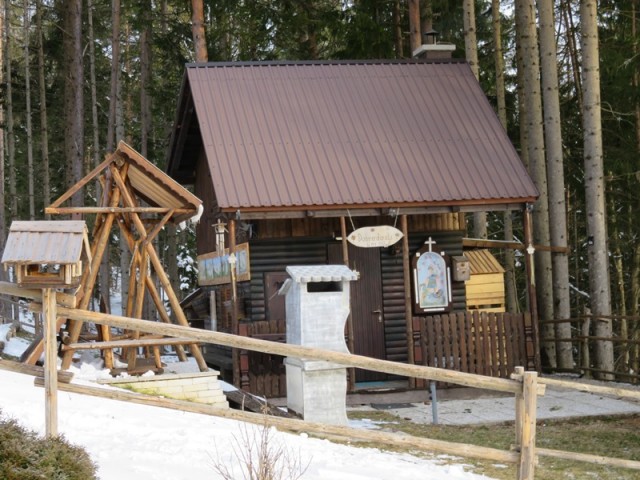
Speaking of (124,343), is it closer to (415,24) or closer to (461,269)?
(461,269)

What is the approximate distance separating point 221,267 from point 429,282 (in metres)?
4.25

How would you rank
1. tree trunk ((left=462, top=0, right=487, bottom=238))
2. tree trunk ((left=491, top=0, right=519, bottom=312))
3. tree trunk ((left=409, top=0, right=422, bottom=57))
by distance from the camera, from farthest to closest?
tree trunk ((left=409, top=0, right=422, bottom=57)) < tree trunk ((left=491, top=0, right=519, bottom=312)) < tree trunk ((left=462, top=0, right=487, bottom=238))

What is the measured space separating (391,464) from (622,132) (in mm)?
19631

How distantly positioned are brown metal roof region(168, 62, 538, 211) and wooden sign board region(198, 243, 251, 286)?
1373 millimetres

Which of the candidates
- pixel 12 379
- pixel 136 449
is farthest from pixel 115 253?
pixel 136 449

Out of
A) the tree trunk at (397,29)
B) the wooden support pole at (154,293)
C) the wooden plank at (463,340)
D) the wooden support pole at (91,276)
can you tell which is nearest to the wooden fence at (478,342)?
the wooden plank at (463,340)

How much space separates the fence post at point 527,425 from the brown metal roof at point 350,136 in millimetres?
8895

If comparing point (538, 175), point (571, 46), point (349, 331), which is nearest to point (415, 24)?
point (538, 175)

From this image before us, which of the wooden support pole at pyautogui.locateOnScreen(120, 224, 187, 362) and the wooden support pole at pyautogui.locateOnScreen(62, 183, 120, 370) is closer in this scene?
the wooden support pole at pyautogui.locateOnScreen(62, 183, 120, 370)

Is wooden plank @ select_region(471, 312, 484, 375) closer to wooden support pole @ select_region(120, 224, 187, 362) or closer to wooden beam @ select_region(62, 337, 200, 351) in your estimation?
wooden support pole @ select_region(120, 224, 187, 362)

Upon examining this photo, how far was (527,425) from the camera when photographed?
7938 millimetres

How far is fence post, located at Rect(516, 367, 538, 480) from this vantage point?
793cm

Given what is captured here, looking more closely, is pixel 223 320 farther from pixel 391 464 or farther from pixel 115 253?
pixel 115 253

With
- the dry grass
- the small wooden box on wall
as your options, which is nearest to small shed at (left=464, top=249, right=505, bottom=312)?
the small wooden box on wall
